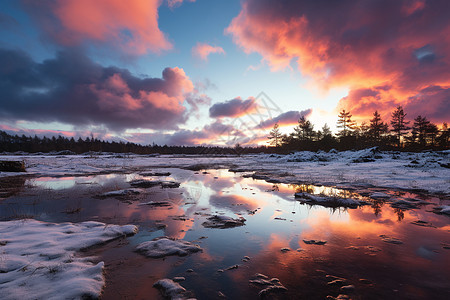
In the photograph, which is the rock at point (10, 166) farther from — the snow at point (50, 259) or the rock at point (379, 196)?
the rock at point (379, 196)

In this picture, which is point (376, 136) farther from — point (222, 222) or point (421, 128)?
point (222, 222)

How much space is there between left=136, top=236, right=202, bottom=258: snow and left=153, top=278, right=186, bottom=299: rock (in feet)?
2.95

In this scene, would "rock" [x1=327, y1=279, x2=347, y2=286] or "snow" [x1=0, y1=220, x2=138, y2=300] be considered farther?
"rock" [x1=327, y1=279, x2=347, y2=286]

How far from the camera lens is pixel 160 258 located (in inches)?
145

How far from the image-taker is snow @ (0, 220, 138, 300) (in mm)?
2637

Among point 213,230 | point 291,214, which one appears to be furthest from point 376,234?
point 213,230

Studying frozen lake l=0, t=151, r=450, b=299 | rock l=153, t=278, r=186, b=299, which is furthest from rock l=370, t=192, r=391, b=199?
rock l=153, t=278, r=186, b=299

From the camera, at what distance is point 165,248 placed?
3.99 m

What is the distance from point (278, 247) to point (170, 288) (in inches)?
94.8

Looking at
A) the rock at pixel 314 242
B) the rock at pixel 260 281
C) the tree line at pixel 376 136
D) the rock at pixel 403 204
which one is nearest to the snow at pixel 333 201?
the rock at pixel 403 204

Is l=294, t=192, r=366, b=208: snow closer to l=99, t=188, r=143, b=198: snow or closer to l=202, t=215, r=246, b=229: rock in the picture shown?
l=202, t=215, r=246, b=229: rock

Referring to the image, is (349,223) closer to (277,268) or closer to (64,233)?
(277,268)

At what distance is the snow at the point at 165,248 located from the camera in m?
3.83

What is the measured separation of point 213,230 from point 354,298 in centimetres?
324
